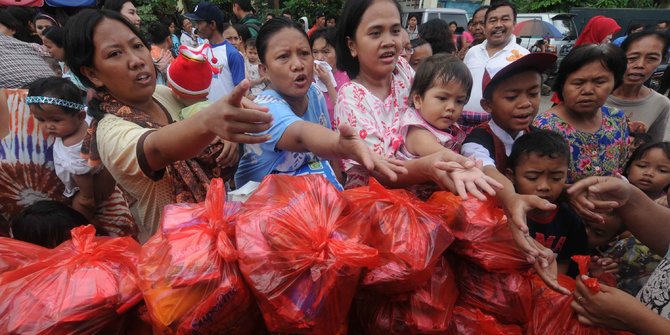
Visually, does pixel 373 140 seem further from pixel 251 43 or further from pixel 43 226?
pixel 251 43

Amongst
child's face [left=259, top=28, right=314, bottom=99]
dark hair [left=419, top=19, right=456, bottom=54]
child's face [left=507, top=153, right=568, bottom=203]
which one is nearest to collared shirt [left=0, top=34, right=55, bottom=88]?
child's face [left=259, top=28, right=314, bottom=99]

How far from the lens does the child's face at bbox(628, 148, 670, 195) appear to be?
2.19m

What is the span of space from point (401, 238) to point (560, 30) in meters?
13.8

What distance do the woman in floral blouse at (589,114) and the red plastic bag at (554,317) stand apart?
3.27 feet

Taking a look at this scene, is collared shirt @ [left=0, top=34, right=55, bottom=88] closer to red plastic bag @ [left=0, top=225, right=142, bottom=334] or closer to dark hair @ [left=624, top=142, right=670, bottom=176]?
red plastic bag @ [left=0, top=225, right=142, bottom=334]

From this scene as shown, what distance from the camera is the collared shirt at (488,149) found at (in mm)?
1507

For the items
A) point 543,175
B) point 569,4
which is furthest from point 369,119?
point 569,4

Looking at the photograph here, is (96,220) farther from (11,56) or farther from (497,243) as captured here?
(497,243)

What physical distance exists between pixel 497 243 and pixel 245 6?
22.5 ft

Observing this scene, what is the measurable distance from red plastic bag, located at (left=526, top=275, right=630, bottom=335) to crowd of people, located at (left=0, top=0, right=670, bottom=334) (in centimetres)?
5

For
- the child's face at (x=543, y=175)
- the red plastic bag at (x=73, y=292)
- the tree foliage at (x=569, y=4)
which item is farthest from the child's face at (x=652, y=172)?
the tree foliage at (x=569, y=4)

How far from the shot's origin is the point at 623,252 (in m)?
1.80

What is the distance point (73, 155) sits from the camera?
5.83 feet

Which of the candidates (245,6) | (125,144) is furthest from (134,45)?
(245,6)
